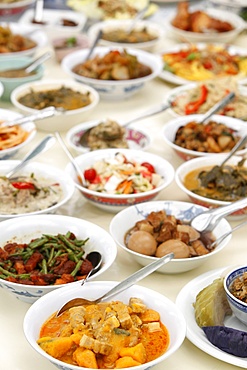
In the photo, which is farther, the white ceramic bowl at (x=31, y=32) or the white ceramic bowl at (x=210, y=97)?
the white ceramic bowl at (x=31, y=32)

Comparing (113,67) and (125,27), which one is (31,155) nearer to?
(113,67)

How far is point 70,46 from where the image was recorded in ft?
13.7

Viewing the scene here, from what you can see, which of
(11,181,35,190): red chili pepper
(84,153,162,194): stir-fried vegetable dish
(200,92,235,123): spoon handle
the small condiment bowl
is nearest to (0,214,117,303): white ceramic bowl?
(11,181,35,190): red chili pepper

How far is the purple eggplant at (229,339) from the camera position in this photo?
6.02 feet

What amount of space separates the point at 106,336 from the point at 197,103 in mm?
1977

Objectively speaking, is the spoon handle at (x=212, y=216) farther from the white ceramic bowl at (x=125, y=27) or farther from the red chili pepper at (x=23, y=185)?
the white ceramic bowl at (x=125, y=27)

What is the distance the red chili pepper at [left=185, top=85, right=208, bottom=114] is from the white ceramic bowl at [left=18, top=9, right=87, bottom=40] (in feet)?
4.03

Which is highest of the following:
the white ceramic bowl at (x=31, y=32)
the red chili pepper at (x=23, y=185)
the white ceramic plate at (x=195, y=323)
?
the white ceramic plate at (x=195, y=323)

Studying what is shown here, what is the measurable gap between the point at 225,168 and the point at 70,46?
182cm

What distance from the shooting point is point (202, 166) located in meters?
2.89

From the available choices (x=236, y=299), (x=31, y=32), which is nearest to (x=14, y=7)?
(x=31, y=32)

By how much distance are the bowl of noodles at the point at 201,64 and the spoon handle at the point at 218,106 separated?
58 cm

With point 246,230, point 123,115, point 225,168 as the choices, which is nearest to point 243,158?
point 225,168

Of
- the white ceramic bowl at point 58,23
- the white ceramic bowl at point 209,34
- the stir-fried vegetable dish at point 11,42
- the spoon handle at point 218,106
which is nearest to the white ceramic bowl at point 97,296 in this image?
the spoon handle at point 218,106
